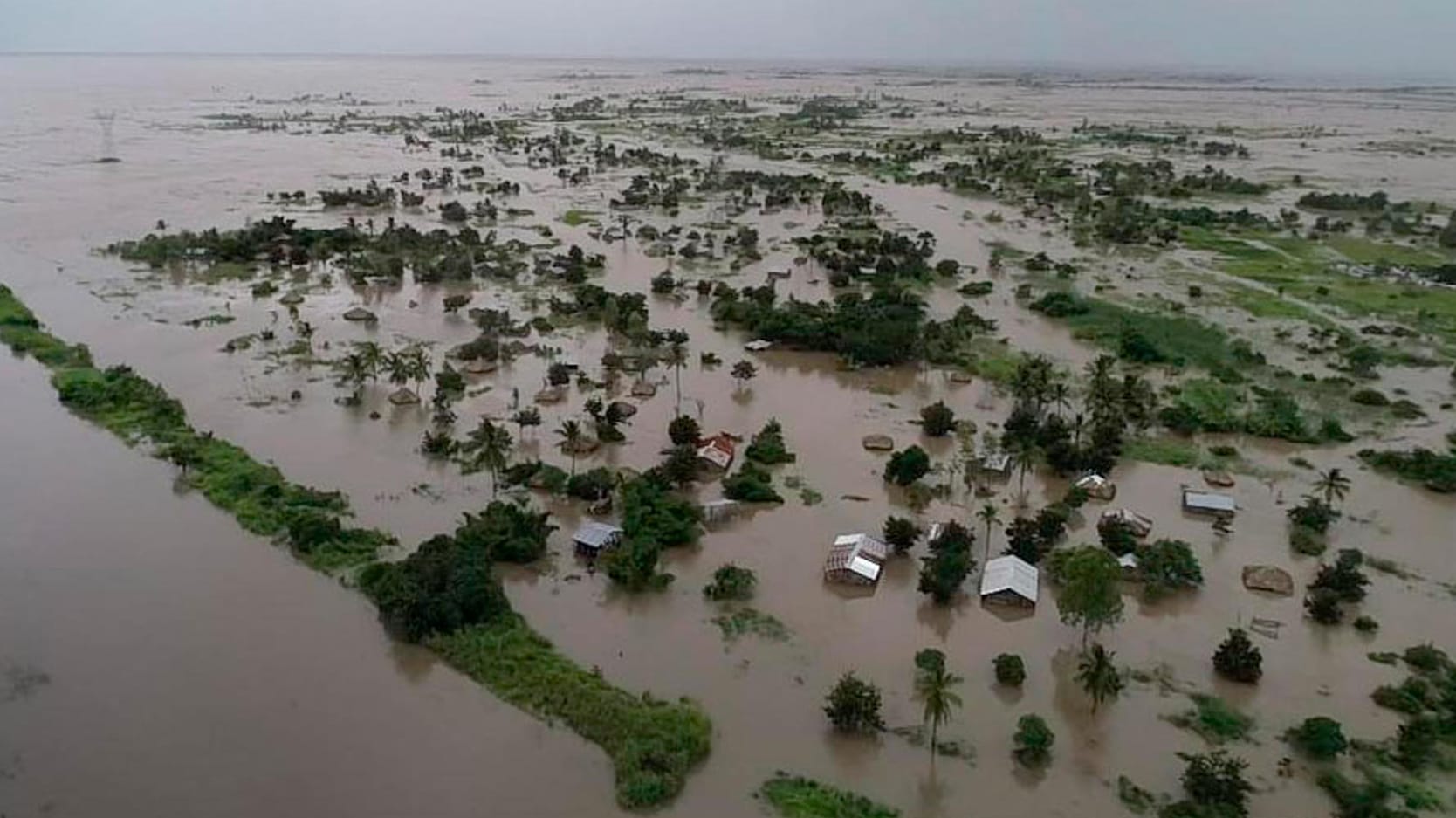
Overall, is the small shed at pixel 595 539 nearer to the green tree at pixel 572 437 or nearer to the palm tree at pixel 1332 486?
the green tree at pixel 572 437

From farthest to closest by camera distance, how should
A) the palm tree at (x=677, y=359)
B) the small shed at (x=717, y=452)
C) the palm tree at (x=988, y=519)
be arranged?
the palm tree at (x=677, y=359) → the small shed at (x=717, y=452) → the palm tree at (x=988, y=519)

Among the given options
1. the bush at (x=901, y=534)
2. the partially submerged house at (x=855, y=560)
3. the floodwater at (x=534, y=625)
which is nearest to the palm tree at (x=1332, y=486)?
the floodwater at (x=534, y=625)

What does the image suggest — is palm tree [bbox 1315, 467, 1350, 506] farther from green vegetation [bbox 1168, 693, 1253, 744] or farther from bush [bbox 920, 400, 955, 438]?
bush [bbox 920, 400, 955, 438]

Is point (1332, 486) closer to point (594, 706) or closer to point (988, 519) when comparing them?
point (988, 519)

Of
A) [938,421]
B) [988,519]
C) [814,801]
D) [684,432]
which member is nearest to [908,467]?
[988,519]

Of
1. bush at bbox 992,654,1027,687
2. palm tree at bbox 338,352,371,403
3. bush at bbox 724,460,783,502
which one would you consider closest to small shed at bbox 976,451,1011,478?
bush at bbox 724,460,783,502

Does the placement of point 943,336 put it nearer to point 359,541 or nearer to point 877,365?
point 877,365
